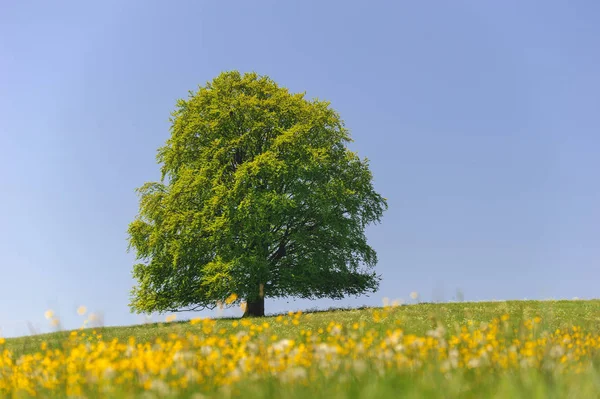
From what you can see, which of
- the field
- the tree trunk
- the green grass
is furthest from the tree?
the field

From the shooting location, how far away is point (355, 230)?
29672 millimetres

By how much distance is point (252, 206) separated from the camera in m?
26.9

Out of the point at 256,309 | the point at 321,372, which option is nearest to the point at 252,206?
the point at 256,309

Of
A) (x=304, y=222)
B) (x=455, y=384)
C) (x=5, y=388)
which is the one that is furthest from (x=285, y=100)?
(x=455, y=384)

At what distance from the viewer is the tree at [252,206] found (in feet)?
89.5

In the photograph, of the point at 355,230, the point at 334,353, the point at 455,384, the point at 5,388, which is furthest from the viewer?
the point at 355,230

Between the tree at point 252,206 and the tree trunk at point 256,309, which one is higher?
the tree at point 252,206

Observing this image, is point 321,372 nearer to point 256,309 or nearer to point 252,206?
point 252,206

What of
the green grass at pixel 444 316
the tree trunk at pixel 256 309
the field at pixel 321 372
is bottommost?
the field at pixel 321 372

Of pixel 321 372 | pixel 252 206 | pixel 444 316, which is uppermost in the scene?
pixel 252 206

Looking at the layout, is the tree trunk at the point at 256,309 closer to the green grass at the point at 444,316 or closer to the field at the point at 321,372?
the green grass at the point at 444,316

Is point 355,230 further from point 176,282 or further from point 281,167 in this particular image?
point 176,282

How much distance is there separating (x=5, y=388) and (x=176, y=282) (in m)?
20.9

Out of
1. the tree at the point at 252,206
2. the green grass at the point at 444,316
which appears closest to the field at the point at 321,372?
the green grass at the point at 444,316
